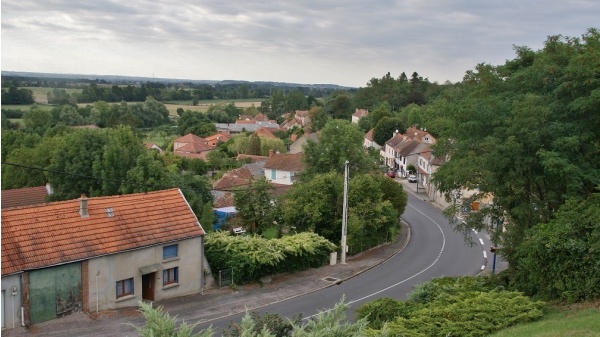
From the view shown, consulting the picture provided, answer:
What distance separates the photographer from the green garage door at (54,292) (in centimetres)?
1908

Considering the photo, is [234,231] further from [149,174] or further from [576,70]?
[576,70]

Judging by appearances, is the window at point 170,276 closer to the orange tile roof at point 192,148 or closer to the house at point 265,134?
the orange tile roof at point 192,148

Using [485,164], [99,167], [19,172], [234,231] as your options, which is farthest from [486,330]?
[19,172]

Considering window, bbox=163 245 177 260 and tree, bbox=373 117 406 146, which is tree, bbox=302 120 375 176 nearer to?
window, bbox=163 245 177 260

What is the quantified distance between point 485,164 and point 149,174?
2133 cm

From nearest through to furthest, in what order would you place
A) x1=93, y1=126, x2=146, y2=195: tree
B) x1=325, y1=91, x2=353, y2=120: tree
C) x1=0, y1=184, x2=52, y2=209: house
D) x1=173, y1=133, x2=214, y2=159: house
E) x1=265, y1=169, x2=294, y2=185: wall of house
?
x1=93, y1=126, x2=146, y2=195: tree < x1=0, y1=184, x2=52, y2=209: house < x1=265, y1=169, x2=294, y2=185: wall of house < x1=173, y1=133, x2=214, y2=159: house < x1=325, y1=91, x2=353, y2=120: tree

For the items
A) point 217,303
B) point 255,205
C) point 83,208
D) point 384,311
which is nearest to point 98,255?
point 83,208

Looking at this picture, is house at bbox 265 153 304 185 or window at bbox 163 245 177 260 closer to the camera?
window at bbox 163 245 177 260

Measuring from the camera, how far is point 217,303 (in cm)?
2270

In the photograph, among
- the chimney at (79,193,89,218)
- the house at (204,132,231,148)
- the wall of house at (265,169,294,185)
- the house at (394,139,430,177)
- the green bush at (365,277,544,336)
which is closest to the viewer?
the green bush at (365,277,544,336)

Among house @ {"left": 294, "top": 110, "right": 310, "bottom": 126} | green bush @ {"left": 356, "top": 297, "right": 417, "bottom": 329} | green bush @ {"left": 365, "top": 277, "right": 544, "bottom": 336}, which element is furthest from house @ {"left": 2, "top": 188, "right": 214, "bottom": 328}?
house @ {"left": 294, "top": 110, "right": 310, "bottom": 126}

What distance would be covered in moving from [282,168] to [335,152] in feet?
61.8

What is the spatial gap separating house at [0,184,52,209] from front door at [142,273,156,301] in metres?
18.5

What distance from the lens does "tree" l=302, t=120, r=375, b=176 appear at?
37312mm
